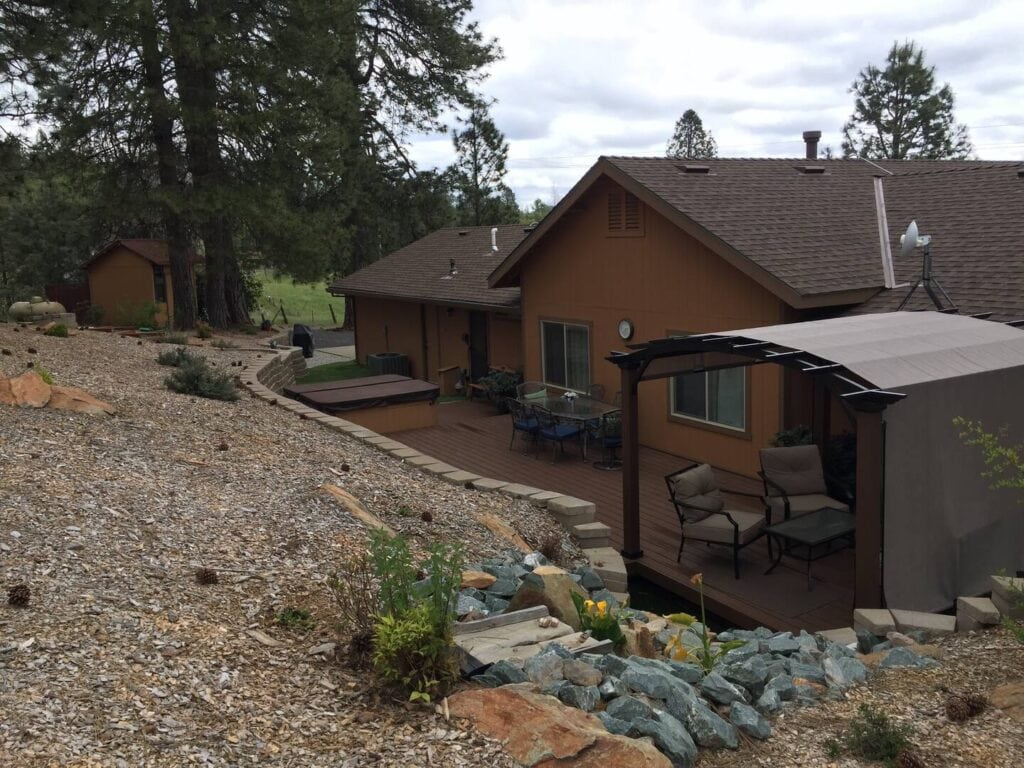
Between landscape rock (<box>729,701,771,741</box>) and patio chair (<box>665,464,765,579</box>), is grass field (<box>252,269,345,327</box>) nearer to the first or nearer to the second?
patio chair (<box>665,464,765,579</box>)

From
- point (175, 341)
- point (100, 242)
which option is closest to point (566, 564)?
point (175, 341)

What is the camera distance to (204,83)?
18938 millimetres

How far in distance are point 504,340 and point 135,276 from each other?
34.5 feet

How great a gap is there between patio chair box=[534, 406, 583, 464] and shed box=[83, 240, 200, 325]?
41.7ft

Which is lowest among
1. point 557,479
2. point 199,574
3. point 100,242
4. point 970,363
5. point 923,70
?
point 557,479

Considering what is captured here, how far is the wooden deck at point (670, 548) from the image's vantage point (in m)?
7.51

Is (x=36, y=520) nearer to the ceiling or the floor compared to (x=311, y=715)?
nearer to the ceiling

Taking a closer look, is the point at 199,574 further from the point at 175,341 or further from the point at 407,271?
the point at 407,271

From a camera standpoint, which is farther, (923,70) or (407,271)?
(923,70)

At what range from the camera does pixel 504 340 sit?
18297 mm

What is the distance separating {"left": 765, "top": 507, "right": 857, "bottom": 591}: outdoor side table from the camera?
774 centimetres

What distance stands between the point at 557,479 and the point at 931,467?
543cm

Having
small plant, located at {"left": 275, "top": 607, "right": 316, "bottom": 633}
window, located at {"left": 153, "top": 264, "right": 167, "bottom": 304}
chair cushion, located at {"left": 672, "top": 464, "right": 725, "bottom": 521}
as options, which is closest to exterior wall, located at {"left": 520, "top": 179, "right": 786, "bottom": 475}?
chair cushion, located at {"left": 672, "top": 464, "right": 725, "bottom": 521}

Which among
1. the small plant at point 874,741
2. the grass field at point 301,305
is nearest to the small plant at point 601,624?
the small plant at point 874,741
